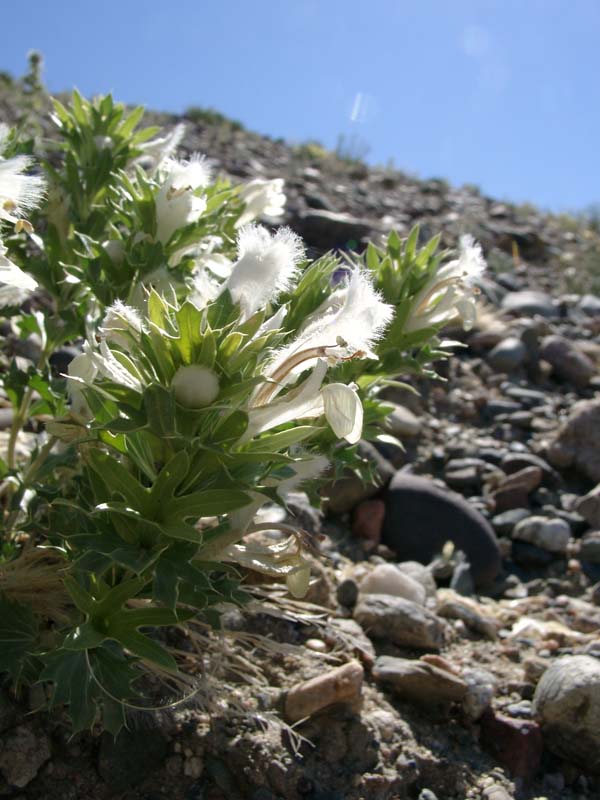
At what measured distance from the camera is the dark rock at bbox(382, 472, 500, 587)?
432 centimetres

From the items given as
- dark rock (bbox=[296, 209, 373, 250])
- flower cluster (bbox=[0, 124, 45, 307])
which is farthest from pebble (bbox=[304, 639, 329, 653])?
dark rock (bbox=[296, 209, 373, 250])

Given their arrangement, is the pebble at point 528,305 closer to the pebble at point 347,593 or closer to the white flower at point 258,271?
the pebble at point 347,593

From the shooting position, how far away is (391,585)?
3.49 meters

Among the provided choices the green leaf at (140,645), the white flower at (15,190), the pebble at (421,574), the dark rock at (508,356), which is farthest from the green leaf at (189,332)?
the dark rock at (508,356)

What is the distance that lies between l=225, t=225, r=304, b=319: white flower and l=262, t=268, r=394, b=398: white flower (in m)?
0.12

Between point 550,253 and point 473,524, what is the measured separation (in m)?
8.24

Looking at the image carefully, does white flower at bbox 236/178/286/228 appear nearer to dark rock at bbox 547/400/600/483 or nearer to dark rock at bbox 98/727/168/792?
dark rock at bbox 98/727/168/792

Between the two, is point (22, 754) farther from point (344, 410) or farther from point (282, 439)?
point (344, 410)

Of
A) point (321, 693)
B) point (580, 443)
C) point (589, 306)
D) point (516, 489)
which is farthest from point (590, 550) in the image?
point (589, 306)

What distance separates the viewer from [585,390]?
254 inches

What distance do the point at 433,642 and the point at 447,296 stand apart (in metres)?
1.46


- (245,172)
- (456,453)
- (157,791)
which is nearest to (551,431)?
(456,453)

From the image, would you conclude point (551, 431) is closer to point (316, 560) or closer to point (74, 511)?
point (316, 560)

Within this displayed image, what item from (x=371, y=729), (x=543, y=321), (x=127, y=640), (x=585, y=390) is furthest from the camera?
(x=543, y=321)
